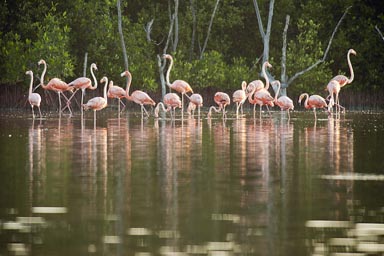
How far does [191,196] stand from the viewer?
1123 centimetres

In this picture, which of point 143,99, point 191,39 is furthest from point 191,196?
point 191,39

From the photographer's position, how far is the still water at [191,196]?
8.57 meters

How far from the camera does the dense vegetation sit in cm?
4181

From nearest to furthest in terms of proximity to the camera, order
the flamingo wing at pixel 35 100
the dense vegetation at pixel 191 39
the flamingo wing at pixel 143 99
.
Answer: the flamingo wing at pixel 35 100 < the flamingo wing at pixel 143 99 < the dense vegetation at pixel 191 39

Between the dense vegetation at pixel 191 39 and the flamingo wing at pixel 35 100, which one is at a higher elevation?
the dense vegetation at pixel 191 39

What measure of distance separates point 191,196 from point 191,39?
41928 millimetres


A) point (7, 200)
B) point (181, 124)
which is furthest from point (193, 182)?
point (181, 124)

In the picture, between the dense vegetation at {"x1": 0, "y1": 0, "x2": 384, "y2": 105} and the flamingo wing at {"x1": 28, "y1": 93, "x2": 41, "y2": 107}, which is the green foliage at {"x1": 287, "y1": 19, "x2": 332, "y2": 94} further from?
the flamingo wing at {"x1": 28, "y1": 93, "x2": 41, "y2": 107}

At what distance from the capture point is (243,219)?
970 cm

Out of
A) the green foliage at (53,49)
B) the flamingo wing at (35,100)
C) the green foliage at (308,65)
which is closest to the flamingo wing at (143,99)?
the flamingo wing at (35,100)

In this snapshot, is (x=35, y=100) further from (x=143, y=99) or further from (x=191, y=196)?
(x=191, y=196)

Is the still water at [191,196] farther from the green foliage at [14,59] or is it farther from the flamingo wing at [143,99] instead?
the green foliage at [14,59]

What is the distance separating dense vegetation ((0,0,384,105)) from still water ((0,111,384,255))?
2136cm

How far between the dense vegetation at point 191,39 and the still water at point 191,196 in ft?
70.1
